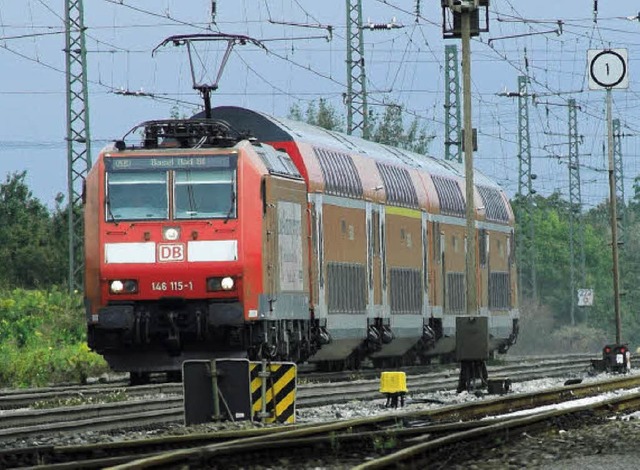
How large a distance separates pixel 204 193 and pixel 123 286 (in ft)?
5.86

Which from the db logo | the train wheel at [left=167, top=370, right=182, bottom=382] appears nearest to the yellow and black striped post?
the db logo

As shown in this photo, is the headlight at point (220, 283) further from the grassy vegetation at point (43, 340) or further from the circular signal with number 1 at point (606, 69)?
the circular signal with number 1 at point (606, 69)

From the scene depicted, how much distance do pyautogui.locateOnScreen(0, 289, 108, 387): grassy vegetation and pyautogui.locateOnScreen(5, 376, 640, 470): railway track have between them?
45.5 ft

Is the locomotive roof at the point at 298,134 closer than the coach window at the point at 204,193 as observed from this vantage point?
No

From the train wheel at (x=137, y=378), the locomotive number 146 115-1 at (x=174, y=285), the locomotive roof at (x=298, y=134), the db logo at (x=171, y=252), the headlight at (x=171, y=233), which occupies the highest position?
the locomotive roof at (x=298, y=134)

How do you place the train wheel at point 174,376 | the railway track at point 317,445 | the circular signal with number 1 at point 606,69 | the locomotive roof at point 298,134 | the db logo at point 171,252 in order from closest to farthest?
the railway track at point 317,445 < the db logo at point 171,252 < the train wheel at point 174,376 < the locomotive roof at point 298,134 < the circular signal with number 1 at point 606,69

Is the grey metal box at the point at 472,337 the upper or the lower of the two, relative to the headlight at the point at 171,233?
lower

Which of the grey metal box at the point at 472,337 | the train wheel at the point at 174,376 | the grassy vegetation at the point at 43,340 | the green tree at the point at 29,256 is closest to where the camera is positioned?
the grey metal box at the point at 472,337

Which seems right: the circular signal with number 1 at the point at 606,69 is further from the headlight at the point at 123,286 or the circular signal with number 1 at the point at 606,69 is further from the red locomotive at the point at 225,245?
the headlight at the point at 123,286

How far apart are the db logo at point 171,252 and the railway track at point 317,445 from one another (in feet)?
22.8

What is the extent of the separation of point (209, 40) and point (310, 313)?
16.3ft

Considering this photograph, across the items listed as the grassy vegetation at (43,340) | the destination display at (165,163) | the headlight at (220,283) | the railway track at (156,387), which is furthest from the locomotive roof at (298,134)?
the grassy vegetation at (43,340)

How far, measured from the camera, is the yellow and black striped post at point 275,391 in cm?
1908

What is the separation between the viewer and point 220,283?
2516 cm
